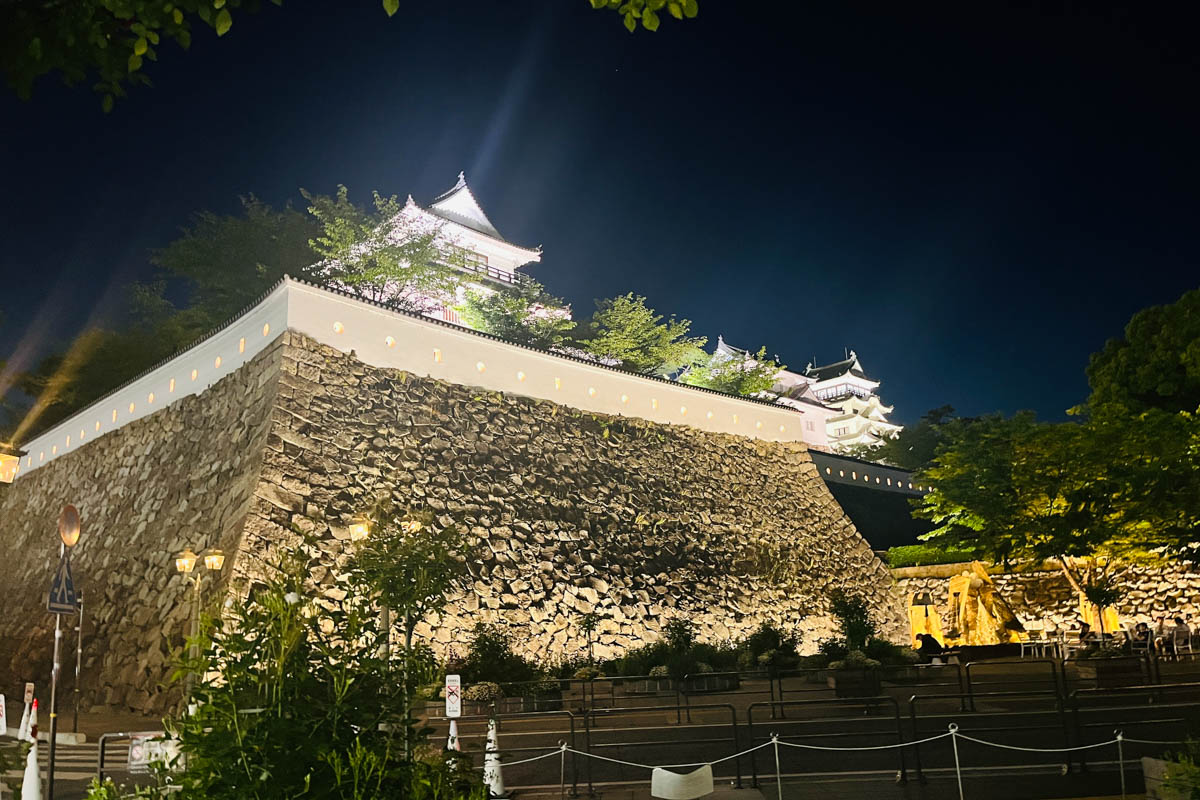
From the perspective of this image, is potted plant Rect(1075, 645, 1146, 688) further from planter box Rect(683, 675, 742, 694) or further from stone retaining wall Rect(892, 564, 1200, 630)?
stone retaining wall Rect(892, 564, 1200, 630)

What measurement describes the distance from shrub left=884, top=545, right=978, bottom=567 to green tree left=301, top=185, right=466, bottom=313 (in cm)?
1833

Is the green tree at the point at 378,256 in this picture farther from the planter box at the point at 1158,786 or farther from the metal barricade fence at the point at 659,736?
the planter box at the point at 1158,786

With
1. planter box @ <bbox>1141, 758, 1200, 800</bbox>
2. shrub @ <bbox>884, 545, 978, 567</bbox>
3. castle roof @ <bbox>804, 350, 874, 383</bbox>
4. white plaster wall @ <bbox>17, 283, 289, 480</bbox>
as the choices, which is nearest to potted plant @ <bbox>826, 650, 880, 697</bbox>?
planter box @ <bbox>1141, 758, 1200, 800</bbox>

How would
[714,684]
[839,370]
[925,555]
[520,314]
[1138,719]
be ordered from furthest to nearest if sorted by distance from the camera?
[839,370]
[520,314]
[925,555]
[714,684]
[1138,719]

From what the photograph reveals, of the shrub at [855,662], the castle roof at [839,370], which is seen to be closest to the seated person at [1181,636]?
the shrub at [855,662]

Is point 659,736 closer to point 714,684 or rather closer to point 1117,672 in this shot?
point 714,684

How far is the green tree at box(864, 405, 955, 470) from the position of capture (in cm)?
4309

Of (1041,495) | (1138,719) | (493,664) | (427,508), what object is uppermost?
(1041,495)

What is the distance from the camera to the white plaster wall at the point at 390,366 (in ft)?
62.4

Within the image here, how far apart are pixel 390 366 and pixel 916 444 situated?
31938mm

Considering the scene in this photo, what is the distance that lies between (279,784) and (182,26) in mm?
3308

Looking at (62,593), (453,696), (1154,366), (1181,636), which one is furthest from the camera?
(1154,366)

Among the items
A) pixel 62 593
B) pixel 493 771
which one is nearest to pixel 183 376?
pixel 62 593

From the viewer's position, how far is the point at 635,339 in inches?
1453
